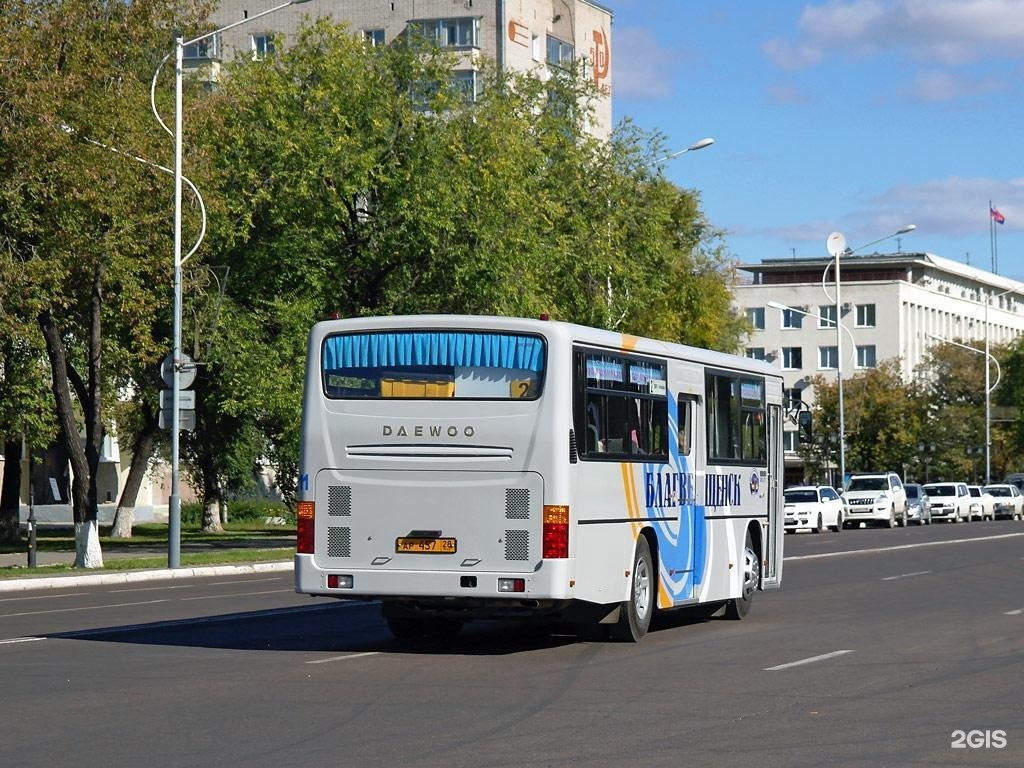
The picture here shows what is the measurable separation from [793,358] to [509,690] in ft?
388

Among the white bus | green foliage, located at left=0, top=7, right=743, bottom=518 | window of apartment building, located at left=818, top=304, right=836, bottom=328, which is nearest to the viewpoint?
the white bus

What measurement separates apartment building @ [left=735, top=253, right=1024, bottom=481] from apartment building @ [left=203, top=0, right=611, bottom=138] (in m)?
35.0

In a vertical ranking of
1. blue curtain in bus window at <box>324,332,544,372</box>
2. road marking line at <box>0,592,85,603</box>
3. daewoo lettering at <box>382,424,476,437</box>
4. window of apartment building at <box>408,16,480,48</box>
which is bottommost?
road marking line at <box>0,592,85,603</box>

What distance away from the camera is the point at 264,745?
34.5 feet

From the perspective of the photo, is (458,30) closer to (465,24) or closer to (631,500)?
(465,24)

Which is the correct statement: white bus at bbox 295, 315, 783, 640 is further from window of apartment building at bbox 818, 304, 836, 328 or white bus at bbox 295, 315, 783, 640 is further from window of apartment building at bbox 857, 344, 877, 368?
window of apartment building at bbox 818, 304, 836, 328

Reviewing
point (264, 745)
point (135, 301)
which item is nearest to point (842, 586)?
point (135, 301)

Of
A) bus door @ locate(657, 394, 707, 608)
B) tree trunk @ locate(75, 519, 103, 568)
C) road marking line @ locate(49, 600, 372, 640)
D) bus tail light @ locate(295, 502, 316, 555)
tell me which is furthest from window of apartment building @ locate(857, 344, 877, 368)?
bus tail light @ locate(295, 502, 316, 555)

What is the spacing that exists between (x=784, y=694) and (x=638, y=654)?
3.37 metres

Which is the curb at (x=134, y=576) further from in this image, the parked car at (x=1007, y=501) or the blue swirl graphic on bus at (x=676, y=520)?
the parked car at (x=1007, y=501)

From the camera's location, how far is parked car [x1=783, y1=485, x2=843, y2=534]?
61.1 metres

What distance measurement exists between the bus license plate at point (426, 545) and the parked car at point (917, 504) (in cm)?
5912

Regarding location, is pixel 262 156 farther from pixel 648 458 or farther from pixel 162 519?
pixel 162 519

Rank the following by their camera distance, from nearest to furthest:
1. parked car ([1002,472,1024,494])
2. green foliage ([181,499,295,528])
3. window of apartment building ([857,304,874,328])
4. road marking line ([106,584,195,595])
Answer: road marking line ([106,584,195,595])
green foliage ([181,499,295,528])
parked car ([1002,472,1024,494])
window of apartment building ([857,304,874,328])
